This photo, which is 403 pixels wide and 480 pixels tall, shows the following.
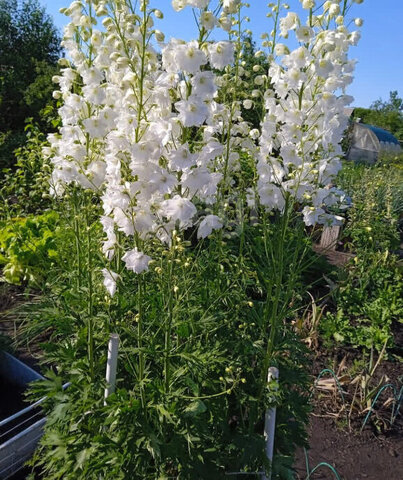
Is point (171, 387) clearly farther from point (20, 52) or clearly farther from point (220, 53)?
point (20, 52)

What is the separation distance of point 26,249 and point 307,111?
9.76ft

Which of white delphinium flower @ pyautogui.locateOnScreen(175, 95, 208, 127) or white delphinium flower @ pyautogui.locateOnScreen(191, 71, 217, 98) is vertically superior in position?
white delphinium flower @ pyautogui.locateOnScreen(191, 71, 217, 98)

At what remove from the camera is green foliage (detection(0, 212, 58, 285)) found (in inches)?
153

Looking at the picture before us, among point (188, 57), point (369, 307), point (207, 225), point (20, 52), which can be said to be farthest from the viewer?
point (20, 52)

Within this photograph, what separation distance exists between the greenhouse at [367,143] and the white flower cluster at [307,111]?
2234cm

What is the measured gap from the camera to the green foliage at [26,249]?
12.8 ft

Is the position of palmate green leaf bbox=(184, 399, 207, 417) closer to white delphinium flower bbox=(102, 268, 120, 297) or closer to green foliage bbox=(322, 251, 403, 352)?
white delphinium flower bbox=(102, 268, 120, 297)

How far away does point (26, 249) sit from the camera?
3959 millimetres

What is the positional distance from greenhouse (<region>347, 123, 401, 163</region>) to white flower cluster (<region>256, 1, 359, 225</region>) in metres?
22.3

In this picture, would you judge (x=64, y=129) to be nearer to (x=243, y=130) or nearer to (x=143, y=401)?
(x=243, y=130)

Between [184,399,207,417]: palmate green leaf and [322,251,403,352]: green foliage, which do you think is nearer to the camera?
[184,399,207,417]: palmate green leaf

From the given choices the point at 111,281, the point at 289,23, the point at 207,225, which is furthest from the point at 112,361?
the point at 289,23

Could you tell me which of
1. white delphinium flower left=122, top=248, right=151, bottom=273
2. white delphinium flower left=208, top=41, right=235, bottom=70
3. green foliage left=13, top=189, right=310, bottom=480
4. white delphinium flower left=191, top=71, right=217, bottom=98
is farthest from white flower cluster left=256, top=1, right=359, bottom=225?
white delphinium flower left=122, top=248, right=151, bottom=273

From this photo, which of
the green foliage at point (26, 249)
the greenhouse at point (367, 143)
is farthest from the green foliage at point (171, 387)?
the greenhouse at point (367, 143)
